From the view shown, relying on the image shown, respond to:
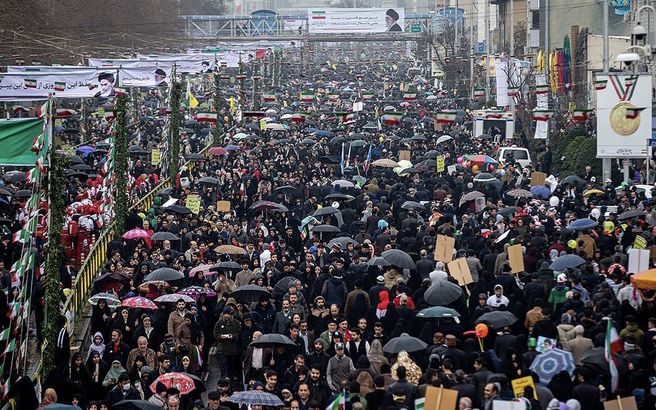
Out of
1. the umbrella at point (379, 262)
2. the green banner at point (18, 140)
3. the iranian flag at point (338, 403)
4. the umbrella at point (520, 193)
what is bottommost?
the iranian flag at point (338, 403)

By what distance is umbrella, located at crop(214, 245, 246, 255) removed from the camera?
23.8 m

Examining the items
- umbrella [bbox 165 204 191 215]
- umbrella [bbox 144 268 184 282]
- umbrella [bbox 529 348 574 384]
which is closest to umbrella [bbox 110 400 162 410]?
umbrella [bbox 529 348 574 384]

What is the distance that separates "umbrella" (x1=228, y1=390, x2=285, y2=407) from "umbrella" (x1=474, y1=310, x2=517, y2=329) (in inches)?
149

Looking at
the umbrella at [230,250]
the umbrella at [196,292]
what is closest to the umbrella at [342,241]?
the umbrella at [230,250]

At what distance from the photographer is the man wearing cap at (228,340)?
61.0 feet

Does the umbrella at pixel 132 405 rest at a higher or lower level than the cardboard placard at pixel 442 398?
lower

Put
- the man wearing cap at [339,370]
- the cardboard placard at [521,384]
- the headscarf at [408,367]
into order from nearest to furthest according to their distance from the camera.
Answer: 1. the cardboard placard at [521,384]
2. the headscarf at [408,367]
3. the man wearing cap at [339,370]

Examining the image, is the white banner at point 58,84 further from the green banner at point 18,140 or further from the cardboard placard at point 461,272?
the green banner at point 18,140

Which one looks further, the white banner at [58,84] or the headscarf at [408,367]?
the white banner at [58,84]

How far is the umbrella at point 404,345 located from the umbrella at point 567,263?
16.4 feet

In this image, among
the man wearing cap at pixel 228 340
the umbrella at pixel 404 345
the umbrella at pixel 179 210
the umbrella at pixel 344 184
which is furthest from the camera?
the umbrella at pixel 344 184

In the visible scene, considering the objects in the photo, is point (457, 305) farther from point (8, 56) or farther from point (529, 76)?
point (529, 76)

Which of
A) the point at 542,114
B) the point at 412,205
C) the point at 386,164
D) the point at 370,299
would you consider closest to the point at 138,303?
the point at 370,299

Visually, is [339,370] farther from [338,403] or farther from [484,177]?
[484,177]
